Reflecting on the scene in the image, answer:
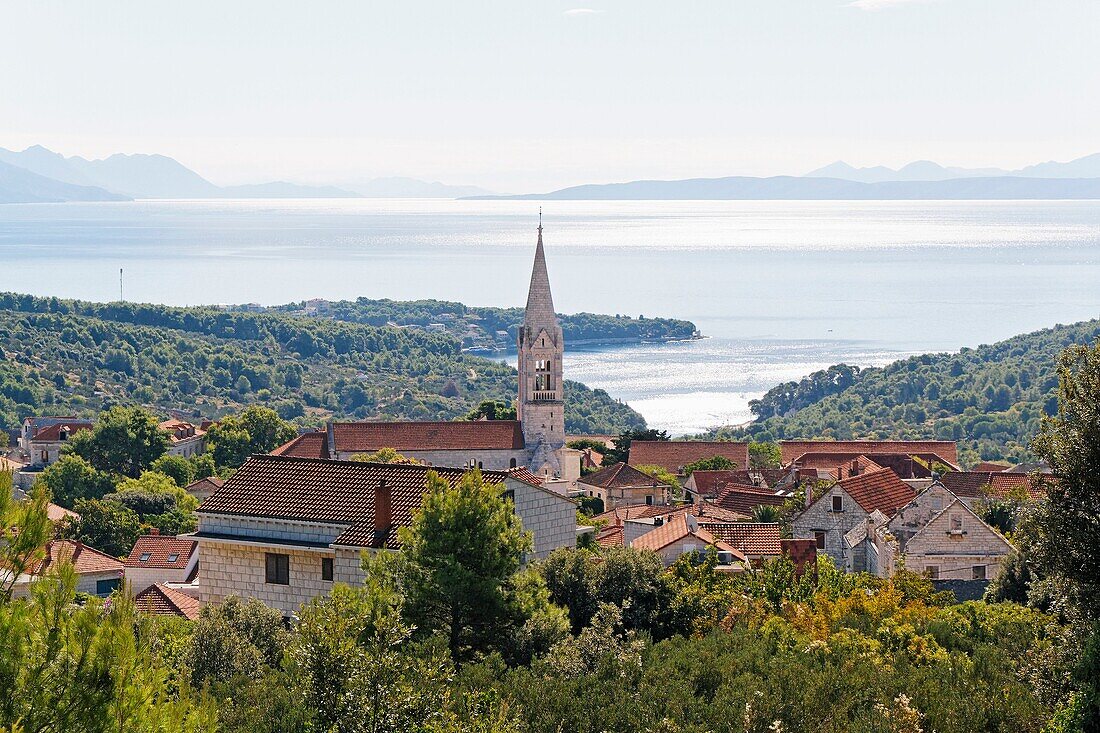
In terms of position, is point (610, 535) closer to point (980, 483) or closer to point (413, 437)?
point (980, 483)

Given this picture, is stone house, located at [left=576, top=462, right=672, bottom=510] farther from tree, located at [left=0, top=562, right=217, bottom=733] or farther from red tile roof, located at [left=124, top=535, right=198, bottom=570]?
tree, located at [left=0, top=562, right=217, bottom=733]

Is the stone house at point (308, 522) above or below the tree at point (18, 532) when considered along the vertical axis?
below

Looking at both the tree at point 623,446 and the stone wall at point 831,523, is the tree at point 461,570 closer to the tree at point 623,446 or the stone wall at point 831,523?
the stone wall at point 831,523

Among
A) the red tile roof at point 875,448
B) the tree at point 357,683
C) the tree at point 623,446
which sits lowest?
the tree at point 623,446

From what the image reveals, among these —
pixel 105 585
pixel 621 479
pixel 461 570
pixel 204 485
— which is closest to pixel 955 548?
pixel 461 570

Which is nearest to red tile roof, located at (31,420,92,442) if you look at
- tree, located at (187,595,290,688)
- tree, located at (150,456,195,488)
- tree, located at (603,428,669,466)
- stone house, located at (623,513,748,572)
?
tree, located at (150,456,195,488)

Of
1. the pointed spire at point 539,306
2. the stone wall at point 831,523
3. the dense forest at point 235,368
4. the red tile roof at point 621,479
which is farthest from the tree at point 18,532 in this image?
Answer: the dense forest at point 235,368
